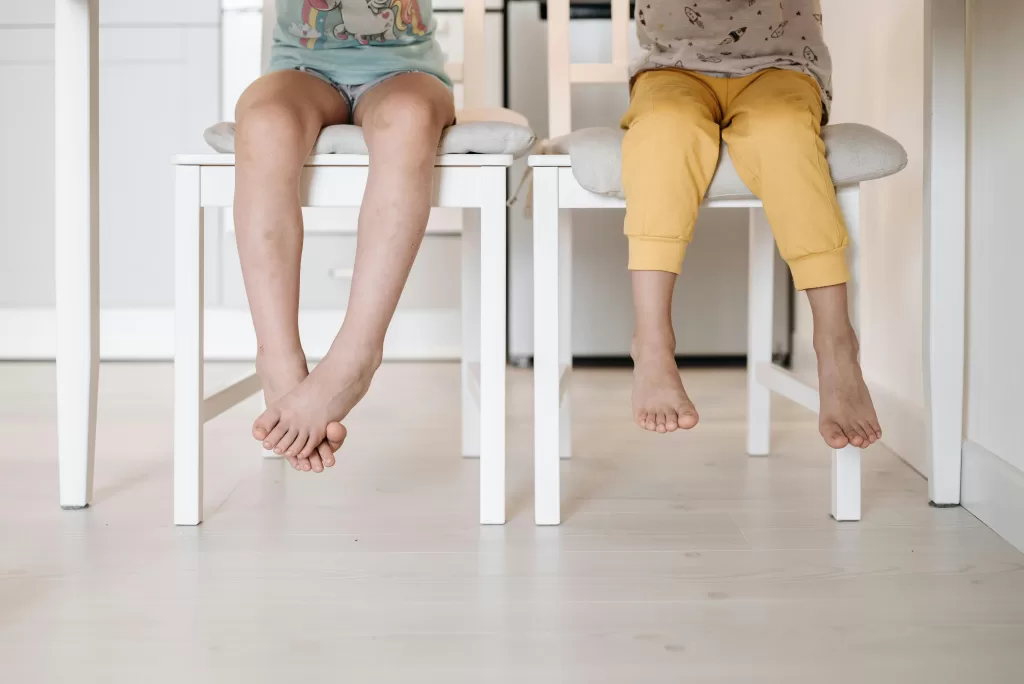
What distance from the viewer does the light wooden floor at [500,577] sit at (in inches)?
27.6

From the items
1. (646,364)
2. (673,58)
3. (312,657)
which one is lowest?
(312,657)

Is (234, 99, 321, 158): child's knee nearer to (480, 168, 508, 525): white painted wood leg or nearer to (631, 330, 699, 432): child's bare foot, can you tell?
(480, 168, 508, 525): white painted wood leg

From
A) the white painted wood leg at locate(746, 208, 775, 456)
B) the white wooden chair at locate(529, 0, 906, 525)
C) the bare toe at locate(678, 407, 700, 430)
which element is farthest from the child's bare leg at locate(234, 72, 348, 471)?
the white painted wood leg at locate(746, 208, 775, 456)

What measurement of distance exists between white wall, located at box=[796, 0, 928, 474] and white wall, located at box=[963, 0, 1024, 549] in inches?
6.4

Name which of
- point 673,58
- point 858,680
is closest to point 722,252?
point 673,58

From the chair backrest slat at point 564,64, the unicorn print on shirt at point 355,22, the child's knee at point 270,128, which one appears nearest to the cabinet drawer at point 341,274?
the chair backrest slat at point 564,64

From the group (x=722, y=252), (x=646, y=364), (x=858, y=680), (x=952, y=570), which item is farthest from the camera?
(x=722, y=252)

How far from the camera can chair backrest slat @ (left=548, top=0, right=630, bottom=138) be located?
4.75 feet

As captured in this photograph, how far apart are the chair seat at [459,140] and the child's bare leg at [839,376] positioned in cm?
35

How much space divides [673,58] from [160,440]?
36.8 inches

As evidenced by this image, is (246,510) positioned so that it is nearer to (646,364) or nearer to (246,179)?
(246,179)

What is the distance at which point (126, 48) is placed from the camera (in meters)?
2.32

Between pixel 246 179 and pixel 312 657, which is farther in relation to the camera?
pixel 246 179

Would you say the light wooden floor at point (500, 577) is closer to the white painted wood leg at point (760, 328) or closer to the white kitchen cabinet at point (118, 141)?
the white painted wood leg at point (760, 328)
